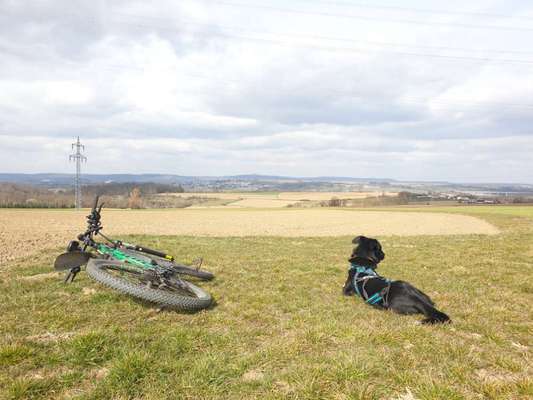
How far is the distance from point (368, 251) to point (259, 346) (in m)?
3.80

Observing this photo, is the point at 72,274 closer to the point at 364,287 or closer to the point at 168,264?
the point at 168,264

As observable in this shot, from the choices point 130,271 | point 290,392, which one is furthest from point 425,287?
point 130,271

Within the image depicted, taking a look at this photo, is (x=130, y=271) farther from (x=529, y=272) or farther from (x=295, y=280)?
(x=529, y=272)

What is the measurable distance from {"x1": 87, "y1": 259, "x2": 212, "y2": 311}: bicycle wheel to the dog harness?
3.00m

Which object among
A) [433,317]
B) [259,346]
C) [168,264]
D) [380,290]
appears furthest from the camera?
[168,264]

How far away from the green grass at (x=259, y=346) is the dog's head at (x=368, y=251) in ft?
3.33

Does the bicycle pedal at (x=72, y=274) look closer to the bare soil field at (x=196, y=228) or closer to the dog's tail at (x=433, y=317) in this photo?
the bare soil field at (x=196, y=228)

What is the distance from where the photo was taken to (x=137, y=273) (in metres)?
6.71

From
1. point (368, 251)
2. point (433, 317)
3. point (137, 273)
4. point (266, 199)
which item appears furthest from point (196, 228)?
point (266, 199)

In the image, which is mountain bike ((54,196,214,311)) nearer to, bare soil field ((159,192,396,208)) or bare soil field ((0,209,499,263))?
bare soil field ((0,209,499,263))

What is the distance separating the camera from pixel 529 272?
9570 mm

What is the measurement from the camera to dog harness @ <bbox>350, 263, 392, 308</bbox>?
6254 millimetres

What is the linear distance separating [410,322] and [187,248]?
10847 millimetres

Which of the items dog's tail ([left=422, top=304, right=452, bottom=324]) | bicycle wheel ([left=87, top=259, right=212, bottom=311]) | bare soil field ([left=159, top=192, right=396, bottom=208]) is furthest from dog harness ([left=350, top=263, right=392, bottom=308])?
bare soil field ([left=159, top=192, right=396, bottom=208])
